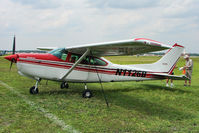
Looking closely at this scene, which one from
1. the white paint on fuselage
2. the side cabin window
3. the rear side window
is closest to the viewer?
the white paint on fuselage

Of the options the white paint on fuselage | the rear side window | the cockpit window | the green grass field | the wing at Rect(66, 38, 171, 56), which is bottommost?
the green grass field

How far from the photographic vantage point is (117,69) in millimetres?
8383

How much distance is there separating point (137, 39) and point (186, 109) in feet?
9.38

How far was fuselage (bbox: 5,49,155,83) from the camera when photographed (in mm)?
6902

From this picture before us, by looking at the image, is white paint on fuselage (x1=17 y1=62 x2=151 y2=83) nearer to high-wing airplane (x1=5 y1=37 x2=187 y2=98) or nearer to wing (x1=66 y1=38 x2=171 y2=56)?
high-wing airplane (x1=5 y1=37 x2=187 y2=98)

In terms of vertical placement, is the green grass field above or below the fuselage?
below

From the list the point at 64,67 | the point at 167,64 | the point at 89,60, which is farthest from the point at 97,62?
the point at 167,64

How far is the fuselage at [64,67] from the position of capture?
6.90 m

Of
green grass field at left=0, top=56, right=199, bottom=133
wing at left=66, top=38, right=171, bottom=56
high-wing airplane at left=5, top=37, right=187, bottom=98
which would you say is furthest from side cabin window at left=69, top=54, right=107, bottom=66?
green grass field at left=0, top=56, right=199, bottom=133

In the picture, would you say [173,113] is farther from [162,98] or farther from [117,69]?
[117,69]

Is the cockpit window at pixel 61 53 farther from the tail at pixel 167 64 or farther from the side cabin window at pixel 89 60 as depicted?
the tail at pixel 167 64

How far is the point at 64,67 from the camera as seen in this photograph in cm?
729

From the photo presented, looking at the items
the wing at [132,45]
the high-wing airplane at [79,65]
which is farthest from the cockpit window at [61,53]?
the wing at [132,45]

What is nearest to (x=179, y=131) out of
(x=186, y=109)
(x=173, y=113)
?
(x=173, y=113)
